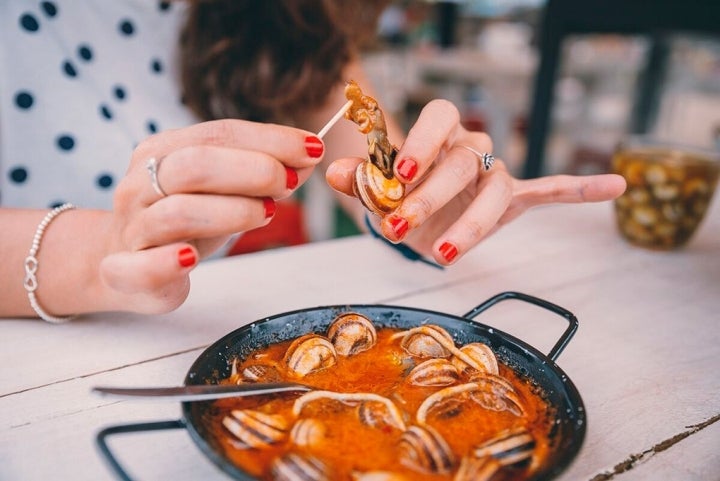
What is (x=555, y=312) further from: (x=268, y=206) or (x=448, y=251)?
(x=268, y=206)

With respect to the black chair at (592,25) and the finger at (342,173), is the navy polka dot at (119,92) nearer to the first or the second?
the finger at (342,173)

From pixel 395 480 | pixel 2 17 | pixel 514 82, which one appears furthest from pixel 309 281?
pixel 514 82

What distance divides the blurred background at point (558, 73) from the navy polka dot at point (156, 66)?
594 mm

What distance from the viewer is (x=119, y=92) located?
52.3 inches

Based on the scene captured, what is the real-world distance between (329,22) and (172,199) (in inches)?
37.0

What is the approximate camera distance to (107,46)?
52.1 inches

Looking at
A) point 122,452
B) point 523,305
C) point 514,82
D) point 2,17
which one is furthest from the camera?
point 514,82

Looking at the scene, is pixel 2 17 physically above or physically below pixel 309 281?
above

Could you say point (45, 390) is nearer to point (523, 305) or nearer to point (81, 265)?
point (81, 265)

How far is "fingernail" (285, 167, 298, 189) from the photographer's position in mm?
650

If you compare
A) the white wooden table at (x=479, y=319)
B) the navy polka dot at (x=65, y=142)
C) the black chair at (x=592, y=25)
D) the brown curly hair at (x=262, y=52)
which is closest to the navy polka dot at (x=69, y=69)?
the navy polka dot at (x=65, y=142)

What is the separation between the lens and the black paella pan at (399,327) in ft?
1.44

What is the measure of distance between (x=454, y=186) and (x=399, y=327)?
0.67 feet

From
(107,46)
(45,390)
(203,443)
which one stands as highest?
(107,46)
